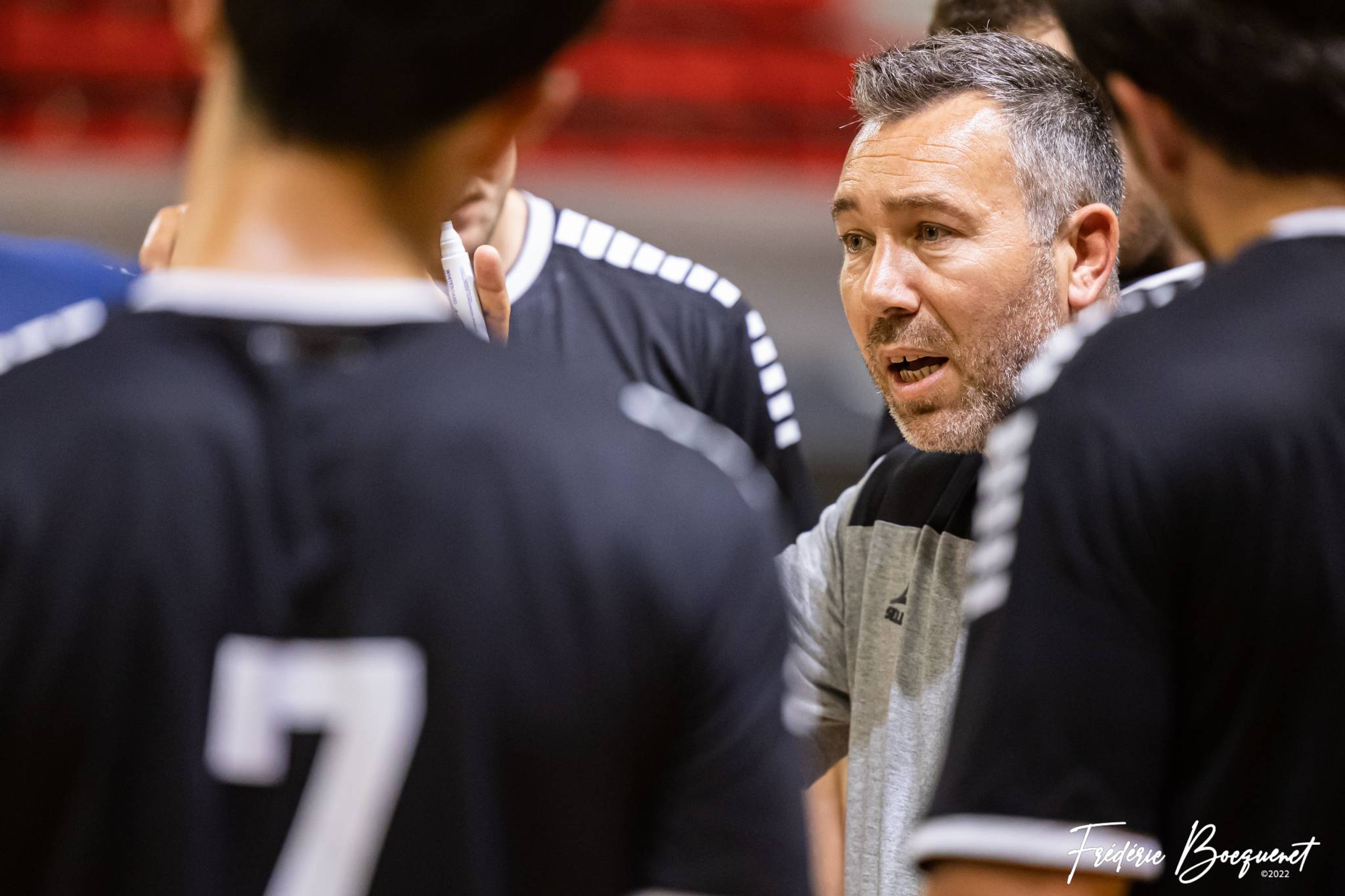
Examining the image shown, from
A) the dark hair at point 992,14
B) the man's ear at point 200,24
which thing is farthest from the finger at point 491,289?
the man's ear at point 200,24

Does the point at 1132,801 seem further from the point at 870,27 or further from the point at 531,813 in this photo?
the point at 870,27

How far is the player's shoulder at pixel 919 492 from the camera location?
5.73 ft

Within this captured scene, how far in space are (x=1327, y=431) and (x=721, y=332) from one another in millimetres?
1382

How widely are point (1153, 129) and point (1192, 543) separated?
0.31m

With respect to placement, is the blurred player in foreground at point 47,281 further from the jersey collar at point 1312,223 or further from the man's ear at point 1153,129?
the jersey collar at point 1312,223

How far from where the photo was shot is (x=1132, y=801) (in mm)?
1018

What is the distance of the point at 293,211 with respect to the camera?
866 millimetres

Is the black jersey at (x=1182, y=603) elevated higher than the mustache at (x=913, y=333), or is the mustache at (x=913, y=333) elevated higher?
the mustache at (x=913, y=333)

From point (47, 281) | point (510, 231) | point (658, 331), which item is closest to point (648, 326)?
point (658, 331)

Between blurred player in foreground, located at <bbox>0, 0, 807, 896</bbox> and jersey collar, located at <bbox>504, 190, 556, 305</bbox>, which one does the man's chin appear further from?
blurred player in foreground, located at <bbox>0, 0, 807, 896</bbox>

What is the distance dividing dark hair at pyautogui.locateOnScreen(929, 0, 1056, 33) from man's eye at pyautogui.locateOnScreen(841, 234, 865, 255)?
54 centimetres

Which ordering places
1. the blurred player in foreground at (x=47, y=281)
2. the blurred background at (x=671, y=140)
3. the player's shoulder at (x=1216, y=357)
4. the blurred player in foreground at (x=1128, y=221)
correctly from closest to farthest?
the player's shoulder at (x=1216, y=357) → the blurred player in foreground at (x=47, y=281) → the blurred player in foreground at (x=1128, y=221) → the blurred background at (x=671, y=140)

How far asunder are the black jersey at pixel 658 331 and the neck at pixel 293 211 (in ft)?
4.25

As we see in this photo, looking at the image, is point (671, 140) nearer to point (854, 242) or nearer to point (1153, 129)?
point (854, 242)
